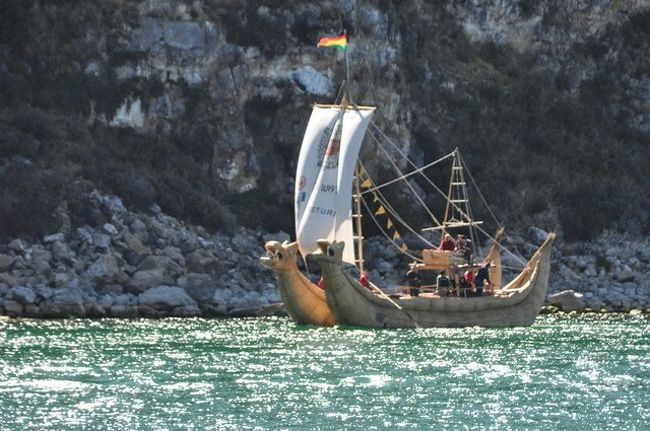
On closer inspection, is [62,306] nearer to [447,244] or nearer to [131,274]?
[131,274]

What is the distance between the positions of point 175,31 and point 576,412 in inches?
1532

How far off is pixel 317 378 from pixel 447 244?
736 inches

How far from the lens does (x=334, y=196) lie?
5553cm

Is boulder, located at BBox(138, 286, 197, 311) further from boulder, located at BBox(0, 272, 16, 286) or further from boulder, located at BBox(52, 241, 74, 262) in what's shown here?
boulder, located at BBox(0, 272, 16, 286)

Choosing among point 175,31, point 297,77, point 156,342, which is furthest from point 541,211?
point 156,342

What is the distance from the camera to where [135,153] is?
2729 inches

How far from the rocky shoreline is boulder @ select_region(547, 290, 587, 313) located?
0.10ft

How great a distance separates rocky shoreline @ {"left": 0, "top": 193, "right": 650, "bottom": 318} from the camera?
58.1 meters

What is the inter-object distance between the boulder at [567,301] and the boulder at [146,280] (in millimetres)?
12409

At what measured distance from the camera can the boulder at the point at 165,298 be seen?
58.6 m

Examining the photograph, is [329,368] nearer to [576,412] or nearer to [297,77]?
[576,412]

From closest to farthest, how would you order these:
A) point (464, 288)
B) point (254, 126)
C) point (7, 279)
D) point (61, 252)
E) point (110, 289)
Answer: point (464, 288) < point (7, 279) < point (110, 289) < point (61, 252) < point (254, 126)

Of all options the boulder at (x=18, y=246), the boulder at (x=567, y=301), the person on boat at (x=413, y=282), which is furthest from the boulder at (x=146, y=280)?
the boulder at (x=567, y=301)

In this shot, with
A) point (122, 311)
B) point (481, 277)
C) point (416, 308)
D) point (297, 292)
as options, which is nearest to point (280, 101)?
point (122, 311)
